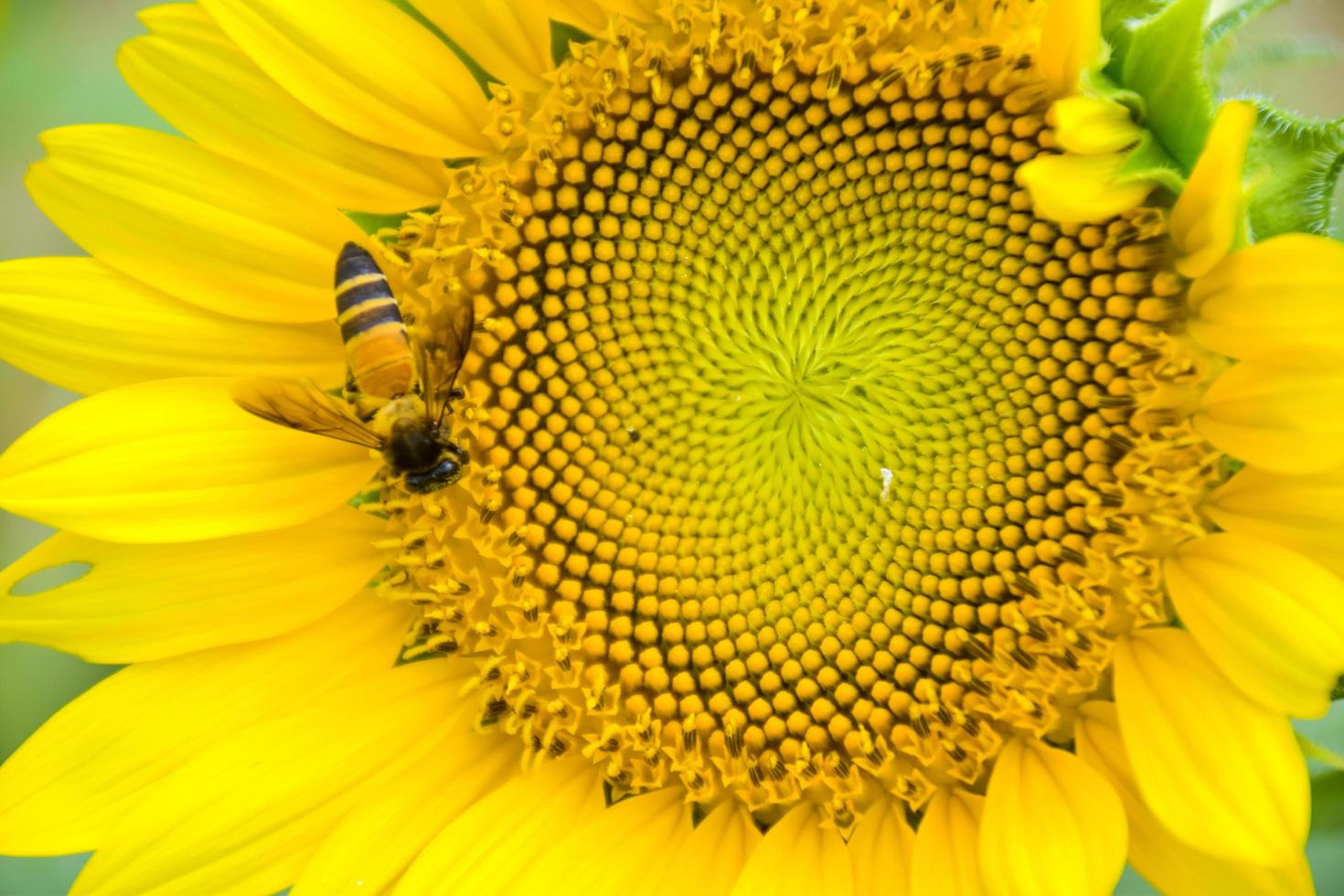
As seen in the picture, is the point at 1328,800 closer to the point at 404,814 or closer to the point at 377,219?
the point at 404,814

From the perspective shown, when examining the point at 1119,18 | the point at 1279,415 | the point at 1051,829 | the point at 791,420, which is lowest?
the point at 1051,829

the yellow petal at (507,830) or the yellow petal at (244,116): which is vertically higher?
the yellow petal at (244,116)

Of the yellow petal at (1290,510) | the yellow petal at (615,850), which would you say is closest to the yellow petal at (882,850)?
the yellow petal at (615,850)

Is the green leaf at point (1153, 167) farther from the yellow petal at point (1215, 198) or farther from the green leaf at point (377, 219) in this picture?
the green leaf at point (377, 219)

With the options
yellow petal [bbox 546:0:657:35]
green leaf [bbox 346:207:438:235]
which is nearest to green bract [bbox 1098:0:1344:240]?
yellow petal [bbox 546:0:657:35]

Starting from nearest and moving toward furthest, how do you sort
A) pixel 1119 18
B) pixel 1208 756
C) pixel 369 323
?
1. pixel 1208 756
2. pixel 1119 18
3. pixel 369 323

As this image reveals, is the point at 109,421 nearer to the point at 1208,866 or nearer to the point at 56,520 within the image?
the point at 56,520

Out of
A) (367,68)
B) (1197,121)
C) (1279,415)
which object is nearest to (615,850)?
(1279,415)
